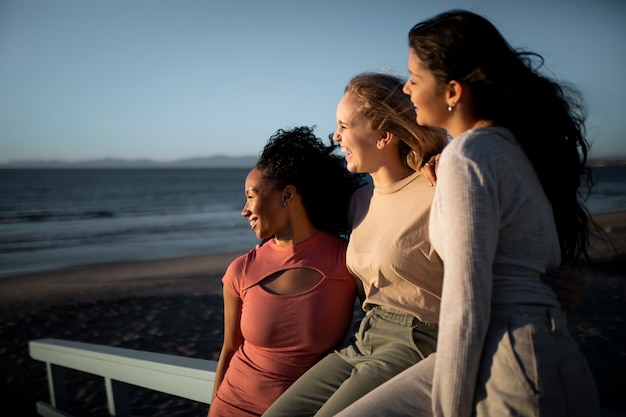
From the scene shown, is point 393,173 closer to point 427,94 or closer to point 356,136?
point 356,136

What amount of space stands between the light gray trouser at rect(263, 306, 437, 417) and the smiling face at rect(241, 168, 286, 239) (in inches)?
26.3

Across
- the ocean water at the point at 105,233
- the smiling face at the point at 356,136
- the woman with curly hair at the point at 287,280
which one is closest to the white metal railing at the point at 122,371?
the woman with curly hair at the point at 287,280

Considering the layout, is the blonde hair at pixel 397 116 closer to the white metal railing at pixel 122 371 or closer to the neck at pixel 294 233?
the neck at pixel 294 233

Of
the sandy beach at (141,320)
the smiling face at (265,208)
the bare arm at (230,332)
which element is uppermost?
the smiling face at (265,208)

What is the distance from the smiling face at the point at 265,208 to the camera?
277cm

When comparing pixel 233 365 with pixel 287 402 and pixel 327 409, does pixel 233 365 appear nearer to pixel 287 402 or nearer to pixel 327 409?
pixel 287 402

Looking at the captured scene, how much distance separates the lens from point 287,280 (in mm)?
2666

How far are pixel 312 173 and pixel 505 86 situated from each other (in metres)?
1.28

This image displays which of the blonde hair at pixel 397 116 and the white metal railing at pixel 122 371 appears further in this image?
the white metal railing at pixel 122 371

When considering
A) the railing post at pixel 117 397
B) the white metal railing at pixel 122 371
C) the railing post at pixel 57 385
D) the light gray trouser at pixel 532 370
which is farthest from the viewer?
the railing post at pixel 57 385

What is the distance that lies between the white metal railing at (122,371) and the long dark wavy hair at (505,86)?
216cm

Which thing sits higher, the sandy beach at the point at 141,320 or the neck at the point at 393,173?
the neck at the point at 393,173

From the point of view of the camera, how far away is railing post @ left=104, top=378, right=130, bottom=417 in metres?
4.12

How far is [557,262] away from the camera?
1.68 meters
